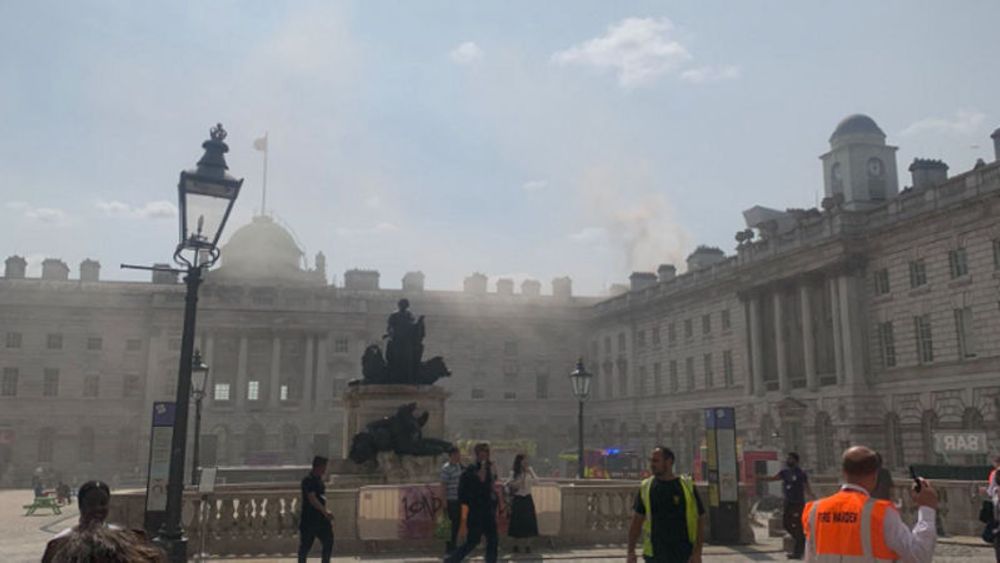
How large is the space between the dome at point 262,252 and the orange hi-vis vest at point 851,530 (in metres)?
84.8

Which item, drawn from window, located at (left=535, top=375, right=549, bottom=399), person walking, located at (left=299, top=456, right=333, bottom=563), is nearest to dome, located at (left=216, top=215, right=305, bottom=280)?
window, located at (left=535, top=375, right=549, bottom=399)

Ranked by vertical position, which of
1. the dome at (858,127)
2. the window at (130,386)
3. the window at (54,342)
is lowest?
the window at (130,386)

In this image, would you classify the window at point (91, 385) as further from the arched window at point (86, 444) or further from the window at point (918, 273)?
the window at point (918, 273)

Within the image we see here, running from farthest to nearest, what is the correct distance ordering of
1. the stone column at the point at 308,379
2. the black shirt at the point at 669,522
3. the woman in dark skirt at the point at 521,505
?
the stone column at the point at 308,379, the woman in dark skirt at the point at 521,505, the black shirt at the point at 669,522

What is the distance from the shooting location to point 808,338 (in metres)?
48.8

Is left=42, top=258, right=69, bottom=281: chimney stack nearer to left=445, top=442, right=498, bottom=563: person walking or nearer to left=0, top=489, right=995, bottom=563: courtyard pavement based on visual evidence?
left=0, top=489, right=995, bottom=563: courtyard pavement

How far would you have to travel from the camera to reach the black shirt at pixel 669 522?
748cm

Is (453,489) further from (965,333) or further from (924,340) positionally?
(924,340)

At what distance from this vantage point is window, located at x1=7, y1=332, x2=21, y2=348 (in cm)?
7125

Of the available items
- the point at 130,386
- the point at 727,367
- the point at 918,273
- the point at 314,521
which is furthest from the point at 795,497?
the point at 130,386

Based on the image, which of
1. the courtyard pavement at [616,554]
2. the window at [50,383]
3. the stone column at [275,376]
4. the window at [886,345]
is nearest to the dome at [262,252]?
the stone column at [275,376]

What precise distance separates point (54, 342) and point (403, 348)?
6203 centimetres

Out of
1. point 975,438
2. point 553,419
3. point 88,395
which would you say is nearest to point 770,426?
point 975,438

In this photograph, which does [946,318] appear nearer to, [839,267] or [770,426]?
[839,267]
